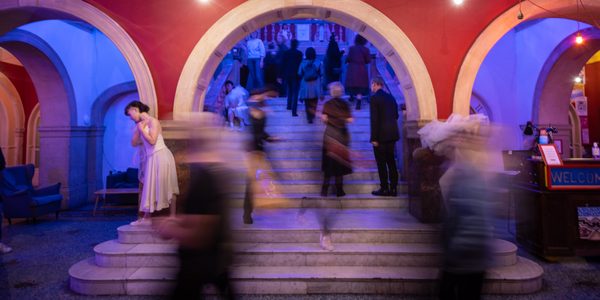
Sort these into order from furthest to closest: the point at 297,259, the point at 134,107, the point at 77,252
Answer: the point at 77,252, the point at 134,107, the point at 297,259

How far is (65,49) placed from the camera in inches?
342

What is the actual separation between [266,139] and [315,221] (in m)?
1.33

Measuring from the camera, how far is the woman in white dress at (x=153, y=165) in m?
4.73

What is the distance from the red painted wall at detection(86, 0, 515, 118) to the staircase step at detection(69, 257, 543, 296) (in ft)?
7.93

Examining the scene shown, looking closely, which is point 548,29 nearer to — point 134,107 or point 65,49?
point 134,107

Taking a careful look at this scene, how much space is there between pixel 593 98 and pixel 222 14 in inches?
495

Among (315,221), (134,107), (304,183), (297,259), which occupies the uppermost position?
(134,107)

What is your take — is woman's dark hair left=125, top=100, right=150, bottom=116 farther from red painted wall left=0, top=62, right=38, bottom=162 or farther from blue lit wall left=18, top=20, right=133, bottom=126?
red painted wall left=0, top=62, right=38, bottom=162

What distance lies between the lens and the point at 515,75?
31.3 ft

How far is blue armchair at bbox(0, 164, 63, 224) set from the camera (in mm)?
7172

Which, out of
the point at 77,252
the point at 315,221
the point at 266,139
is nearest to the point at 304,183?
the point at 315,221

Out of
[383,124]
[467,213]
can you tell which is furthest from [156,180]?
[467,213]

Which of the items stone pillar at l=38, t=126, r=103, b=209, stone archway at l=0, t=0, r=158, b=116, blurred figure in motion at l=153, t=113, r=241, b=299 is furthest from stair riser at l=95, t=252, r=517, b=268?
stone pillar at l=38, t=126, r=103, b=209

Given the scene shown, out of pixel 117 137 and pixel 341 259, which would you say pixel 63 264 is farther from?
pixel 117 137
